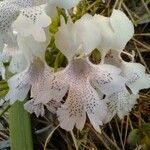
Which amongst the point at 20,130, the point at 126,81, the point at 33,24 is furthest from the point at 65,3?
the point at 20,130

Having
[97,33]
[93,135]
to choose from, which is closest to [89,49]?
[97,33]

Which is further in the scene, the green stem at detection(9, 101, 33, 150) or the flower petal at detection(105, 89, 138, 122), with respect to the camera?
the green stem at detection(9, 101, 33, 150)

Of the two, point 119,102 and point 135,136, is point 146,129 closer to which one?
point 135,136

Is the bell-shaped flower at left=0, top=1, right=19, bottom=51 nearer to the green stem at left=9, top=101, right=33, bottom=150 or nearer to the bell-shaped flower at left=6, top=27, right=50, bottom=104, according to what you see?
the bell-shaped flower at left=6, top=27, right=50, bottom=104

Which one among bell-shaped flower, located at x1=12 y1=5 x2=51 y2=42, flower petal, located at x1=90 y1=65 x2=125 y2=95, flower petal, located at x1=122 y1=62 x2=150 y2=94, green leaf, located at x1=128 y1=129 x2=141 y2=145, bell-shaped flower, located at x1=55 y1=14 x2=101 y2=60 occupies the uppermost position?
bell-shaped flower, located at x1=12 y1=5 x2=51 y2=42

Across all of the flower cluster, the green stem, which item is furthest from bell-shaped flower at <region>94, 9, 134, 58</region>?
the green stem

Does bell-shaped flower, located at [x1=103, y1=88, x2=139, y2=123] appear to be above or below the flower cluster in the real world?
below
